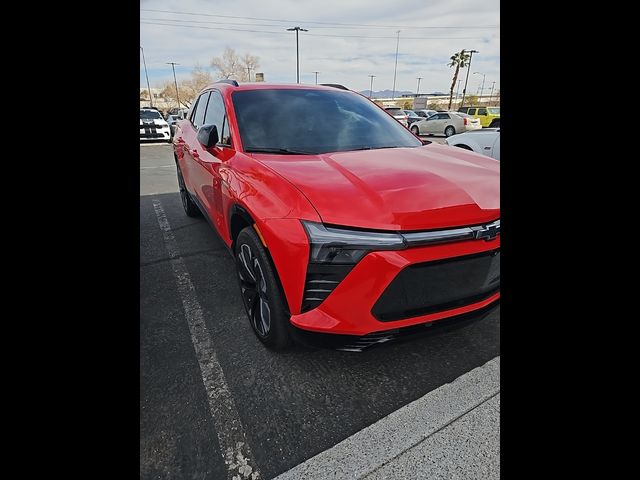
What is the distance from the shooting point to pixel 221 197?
8.56ft

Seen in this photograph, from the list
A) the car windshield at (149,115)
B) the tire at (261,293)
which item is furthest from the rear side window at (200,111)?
the car windshield at (149,115)

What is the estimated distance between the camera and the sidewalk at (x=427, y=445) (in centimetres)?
147

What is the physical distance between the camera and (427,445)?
5.22ft

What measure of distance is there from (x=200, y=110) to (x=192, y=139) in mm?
400

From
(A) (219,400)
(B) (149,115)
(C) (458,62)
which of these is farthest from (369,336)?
(C) (458,62)

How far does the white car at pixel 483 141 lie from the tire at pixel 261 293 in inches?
195

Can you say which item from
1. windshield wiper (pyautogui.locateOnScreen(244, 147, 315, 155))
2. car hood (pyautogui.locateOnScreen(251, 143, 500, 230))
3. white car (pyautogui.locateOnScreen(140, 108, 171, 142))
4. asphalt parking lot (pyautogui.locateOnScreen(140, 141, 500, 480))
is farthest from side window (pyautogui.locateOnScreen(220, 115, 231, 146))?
white car (pyautogui.locateOnScreen(140, 108, 171, 142))
